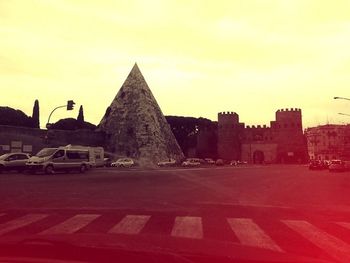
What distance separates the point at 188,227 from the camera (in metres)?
10.2

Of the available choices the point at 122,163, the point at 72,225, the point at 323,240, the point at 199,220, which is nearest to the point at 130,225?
the point at 72,225

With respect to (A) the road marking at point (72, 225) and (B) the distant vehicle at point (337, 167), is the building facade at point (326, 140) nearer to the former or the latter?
(B) the distant vehicle at point (337, 167)

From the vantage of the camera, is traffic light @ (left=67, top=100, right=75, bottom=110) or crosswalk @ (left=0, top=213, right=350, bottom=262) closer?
crosswalk @ (left=0, top=213, right=350, bottom=262)

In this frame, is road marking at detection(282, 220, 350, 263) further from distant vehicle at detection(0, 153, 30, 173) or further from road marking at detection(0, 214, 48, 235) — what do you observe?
distant vehicle at detection(0, 153, 30, 173)

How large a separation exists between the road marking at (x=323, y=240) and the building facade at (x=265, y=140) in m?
99.6

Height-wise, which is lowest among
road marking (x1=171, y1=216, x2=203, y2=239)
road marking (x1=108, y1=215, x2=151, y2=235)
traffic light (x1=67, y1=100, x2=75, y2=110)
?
road marking (x1=171, y1=216, x2=203, y2=239)

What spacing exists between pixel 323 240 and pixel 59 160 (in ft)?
93.1

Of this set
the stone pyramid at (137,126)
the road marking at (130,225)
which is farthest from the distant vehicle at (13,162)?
the stone pyramid at (137,126)

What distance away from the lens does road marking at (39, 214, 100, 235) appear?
9430 mm

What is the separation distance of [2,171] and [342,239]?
30.6 meters

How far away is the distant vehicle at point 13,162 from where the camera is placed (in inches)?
1363

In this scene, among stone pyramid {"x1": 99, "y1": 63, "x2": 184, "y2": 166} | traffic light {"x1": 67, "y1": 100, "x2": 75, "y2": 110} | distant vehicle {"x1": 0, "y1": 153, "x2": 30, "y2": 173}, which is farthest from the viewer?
stone pyramid {"x1": 99, "y1": 63, "x2": 184, "y2": 166}

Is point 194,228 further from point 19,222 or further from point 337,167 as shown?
point 337,167

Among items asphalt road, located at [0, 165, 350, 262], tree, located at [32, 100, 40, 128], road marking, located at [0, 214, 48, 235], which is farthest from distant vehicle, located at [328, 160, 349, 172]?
road marking, located at [0, 214, 48, 235]
